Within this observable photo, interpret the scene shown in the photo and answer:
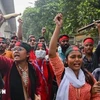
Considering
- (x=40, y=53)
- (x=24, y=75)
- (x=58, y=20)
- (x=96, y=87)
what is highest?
(x=58, y=20)

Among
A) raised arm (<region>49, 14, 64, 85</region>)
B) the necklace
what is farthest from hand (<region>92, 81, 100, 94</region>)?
the necklace

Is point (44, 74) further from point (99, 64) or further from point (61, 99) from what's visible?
point (61, 99)

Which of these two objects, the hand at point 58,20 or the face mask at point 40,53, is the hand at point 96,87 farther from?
the face mask at point 40,53

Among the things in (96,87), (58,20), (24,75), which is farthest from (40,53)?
(96,87)

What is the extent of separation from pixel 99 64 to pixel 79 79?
1515mm

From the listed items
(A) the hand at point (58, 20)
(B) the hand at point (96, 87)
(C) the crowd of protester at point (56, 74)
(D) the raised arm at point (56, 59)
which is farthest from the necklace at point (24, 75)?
(B) the hand at point (96, 87)

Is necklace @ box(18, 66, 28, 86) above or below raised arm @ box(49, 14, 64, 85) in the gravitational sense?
below

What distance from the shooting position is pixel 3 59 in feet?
12.4

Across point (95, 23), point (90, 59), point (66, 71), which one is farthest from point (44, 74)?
point (66, 71)

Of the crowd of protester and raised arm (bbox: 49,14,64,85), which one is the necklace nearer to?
the crowd of protester

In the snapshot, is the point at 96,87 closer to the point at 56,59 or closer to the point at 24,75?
the point at 56,59

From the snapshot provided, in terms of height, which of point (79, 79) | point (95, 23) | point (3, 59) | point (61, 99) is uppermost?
point (95, 23)

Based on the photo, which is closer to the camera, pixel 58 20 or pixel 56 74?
pixel 56 74

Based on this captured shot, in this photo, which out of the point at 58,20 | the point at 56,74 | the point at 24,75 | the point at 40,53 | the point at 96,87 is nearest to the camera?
the point at 96,87
